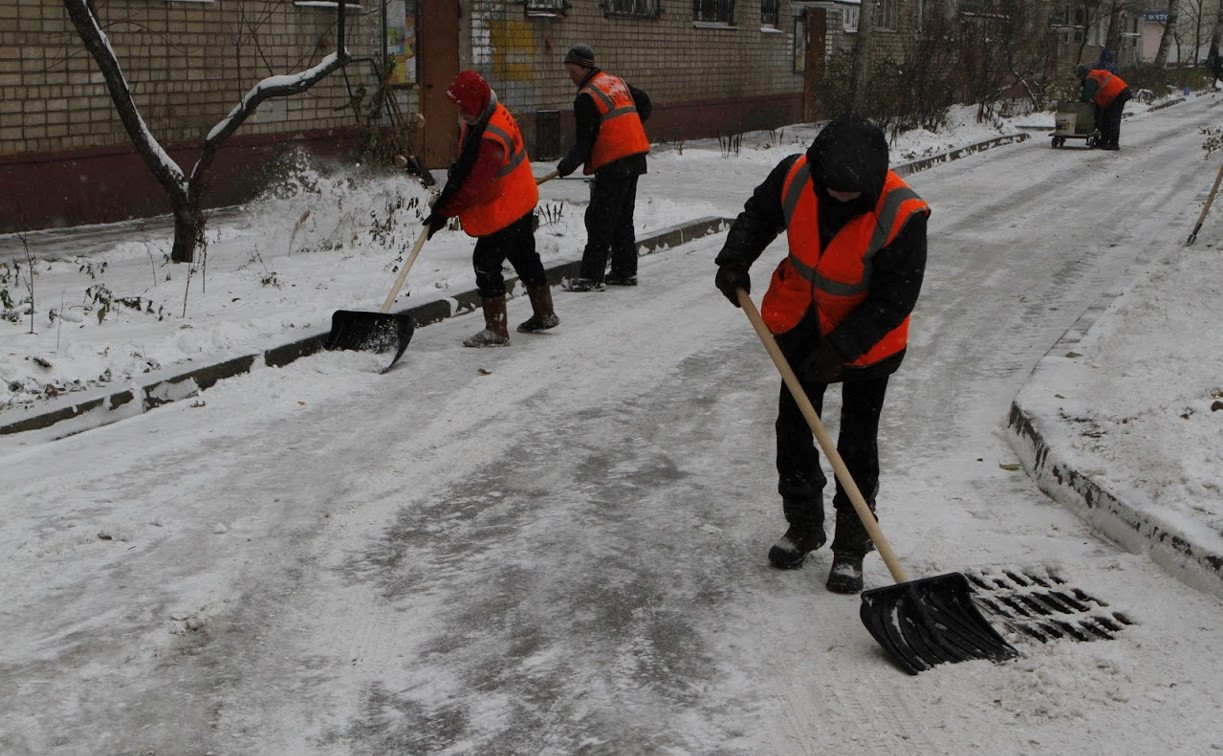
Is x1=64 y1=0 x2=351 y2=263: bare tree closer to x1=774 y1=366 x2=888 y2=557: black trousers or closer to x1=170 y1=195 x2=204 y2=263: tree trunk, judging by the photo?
x1=170 y1=195 x2=204 y2=263: tree trunk

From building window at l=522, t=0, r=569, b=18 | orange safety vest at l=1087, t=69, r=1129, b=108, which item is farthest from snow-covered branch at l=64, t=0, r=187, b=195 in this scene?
orange safety vest at l=1087, t=69, r=1129, b=108

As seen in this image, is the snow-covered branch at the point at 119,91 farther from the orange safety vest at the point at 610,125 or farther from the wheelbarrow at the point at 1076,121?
the wheelbarrow at the point at 1076,121

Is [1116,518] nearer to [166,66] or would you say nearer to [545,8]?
[166,66]

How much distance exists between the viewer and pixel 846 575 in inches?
174

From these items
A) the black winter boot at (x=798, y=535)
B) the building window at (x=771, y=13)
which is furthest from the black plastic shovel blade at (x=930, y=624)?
the building window at (x=771, y=13)

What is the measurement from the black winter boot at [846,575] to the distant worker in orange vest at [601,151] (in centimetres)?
549

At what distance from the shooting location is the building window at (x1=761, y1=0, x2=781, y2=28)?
89.8 ft

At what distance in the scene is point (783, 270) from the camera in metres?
4.43

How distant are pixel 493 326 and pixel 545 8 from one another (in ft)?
41.1

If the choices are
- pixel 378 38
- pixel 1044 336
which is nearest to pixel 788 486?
pixel 1044 336

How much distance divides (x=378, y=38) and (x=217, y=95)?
285cm

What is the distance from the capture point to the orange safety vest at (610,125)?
9588mm

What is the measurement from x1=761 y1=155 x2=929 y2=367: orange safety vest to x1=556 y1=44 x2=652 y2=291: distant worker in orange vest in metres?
5.28

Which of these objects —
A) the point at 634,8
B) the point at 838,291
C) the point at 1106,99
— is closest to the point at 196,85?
the point at 634,8
